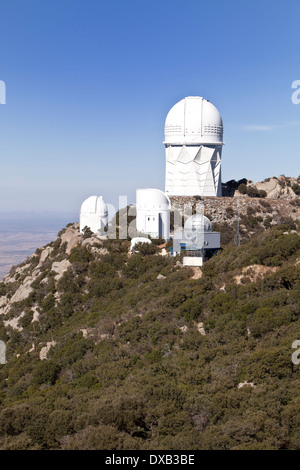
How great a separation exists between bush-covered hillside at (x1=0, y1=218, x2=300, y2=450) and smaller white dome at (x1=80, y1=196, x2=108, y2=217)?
410 centimetres

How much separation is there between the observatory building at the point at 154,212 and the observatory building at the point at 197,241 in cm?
470

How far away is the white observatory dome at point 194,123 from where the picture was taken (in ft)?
127

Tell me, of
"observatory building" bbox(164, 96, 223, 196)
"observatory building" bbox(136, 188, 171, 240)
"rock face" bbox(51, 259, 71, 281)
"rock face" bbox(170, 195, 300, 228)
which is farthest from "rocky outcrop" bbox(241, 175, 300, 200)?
"rock face" bbox(51, 259, 71, 281)

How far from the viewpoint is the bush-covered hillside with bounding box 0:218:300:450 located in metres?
12.8

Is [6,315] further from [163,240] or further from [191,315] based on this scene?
[191,315]

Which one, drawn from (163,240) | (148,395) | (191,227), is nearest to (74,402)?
(148,395)

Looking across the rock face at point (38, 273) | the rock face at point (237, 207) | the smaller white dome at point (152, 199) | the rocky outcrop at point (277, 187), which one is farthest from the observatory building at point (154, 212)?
the rocky outcrop at point (277, 187)

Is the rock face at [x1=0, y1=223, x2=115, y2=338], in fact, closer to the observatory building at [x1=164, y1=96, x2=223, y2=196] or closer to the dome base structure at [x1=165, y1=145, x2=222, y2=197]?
the dome base structure at [x1=165, y1=145, x2=222, y2=197]

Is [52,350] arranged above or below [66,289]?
below

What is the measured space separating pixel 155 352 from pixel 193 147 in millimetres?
23411

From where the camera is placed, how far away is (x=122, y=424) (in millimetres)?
12969

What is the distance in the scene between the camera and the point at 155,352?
62.1 ft

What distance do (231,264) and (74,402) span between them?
12.1m

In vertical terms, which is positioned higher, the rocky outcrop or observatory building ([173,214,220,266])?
the rocky outcrop
